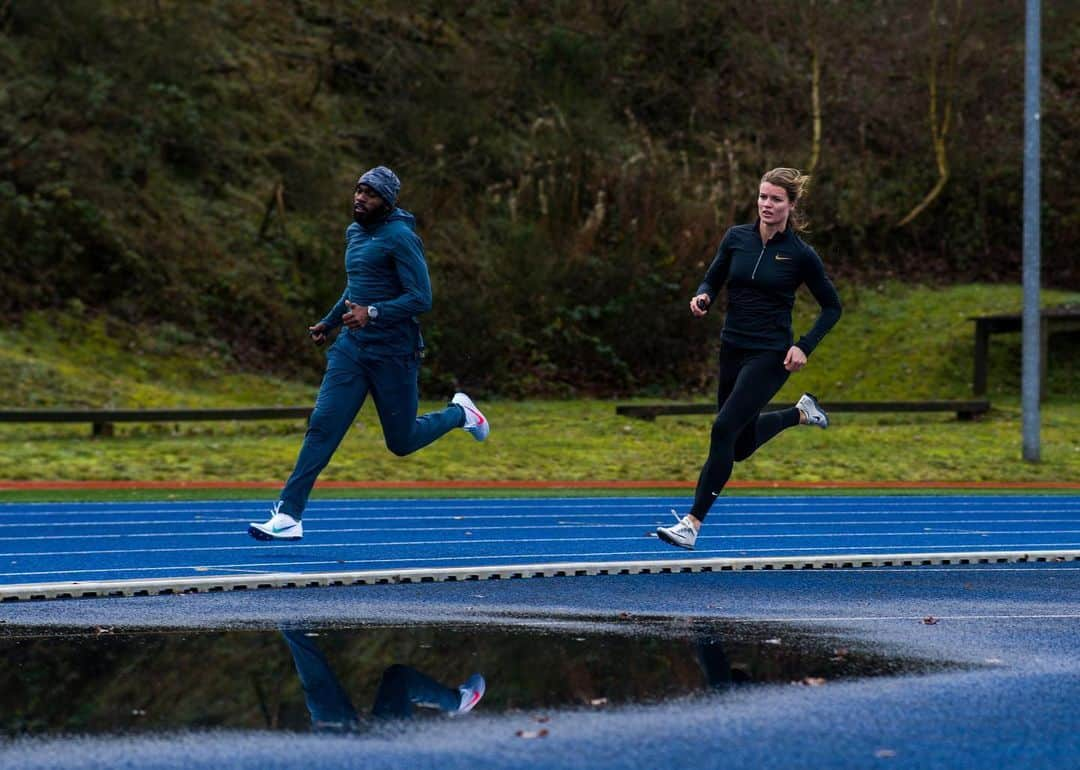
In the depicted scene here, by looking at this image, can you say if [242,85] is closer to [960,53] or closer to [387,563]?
[960,53]

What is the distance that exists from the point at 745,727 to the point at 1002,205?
32.9 meters

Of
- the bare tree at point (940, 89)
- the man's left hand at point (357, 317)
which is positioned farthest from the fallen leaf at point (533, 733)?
the bare tree at point (940, 89)

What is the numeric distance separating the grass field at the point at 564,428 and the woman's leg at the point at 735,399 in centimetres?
815

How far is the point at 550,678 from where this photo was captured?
6.64 metres

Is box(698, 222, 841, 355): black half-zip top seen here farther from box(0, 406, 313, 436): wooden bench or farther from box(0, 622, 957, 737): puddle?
box(0, 406, 313, 436): wooden bench

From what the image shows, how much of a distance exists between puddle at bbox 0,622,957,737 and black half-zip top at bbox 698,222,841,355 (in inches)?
91.3

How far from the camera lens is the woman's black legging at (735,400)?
9953 millimetres

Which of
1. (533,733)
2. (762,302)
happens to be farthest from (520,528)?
(533,733)

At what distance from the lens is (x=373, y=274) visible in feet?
31.9

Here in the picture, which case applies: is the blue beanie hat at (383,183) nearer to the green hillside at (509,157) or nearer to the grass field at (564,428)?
the grass field at (564,428)

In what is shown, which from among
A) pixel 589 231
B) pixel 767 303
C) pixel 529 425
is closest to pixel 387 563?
pixel 767 303

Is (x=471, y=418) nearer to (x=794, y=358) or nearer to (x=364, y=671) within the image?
(x=794, y=358)

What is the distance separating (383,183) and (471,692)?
397 centimetres

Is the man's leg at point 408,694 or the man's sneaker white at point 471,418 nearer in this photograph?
the man's leg at point 408,694
